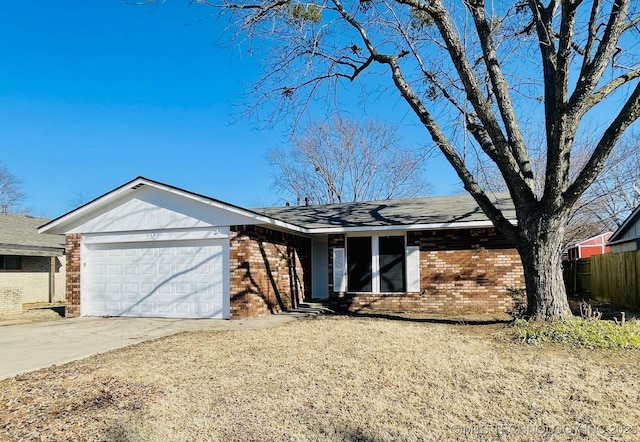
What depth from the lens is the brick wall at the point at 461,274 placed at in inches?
478

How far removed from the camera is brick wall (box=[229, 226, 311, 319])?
11242 mm

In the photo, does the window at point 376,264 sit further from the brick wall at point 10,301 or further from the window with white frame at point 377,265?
the brick wall at point 10,301

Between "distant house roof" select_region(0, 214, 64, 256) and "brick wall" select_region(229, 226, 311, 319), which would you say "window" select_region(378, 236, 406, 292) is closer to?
"brick wall" select_region(229, 226, 311, 319)

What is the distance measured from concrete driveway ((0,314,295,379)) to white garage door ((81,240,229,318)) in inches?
18.1

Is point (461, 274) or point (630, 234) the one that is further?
point (630, 234)

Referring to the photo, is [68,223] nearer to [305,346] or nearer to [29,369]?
[29,369]

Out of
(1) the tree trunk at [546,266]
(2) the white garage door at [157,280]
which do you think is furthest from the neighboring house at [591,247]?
(2) the white garage door at [157,280]

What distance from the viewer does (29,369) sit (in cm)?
634

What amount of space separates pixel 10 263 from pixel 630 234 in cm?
2469

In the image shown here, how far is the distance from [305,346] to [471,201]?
29.7 ft

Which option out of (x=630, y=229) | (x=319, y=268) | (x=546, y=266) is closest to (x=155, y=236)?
(x=319, y=268)

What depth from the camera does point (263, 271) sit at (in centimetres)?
1195

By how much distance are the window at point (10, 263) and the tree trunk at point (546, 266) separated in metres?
18.0

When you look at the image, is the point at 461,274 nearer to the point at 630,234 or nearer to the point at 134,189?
the point at 134,189
